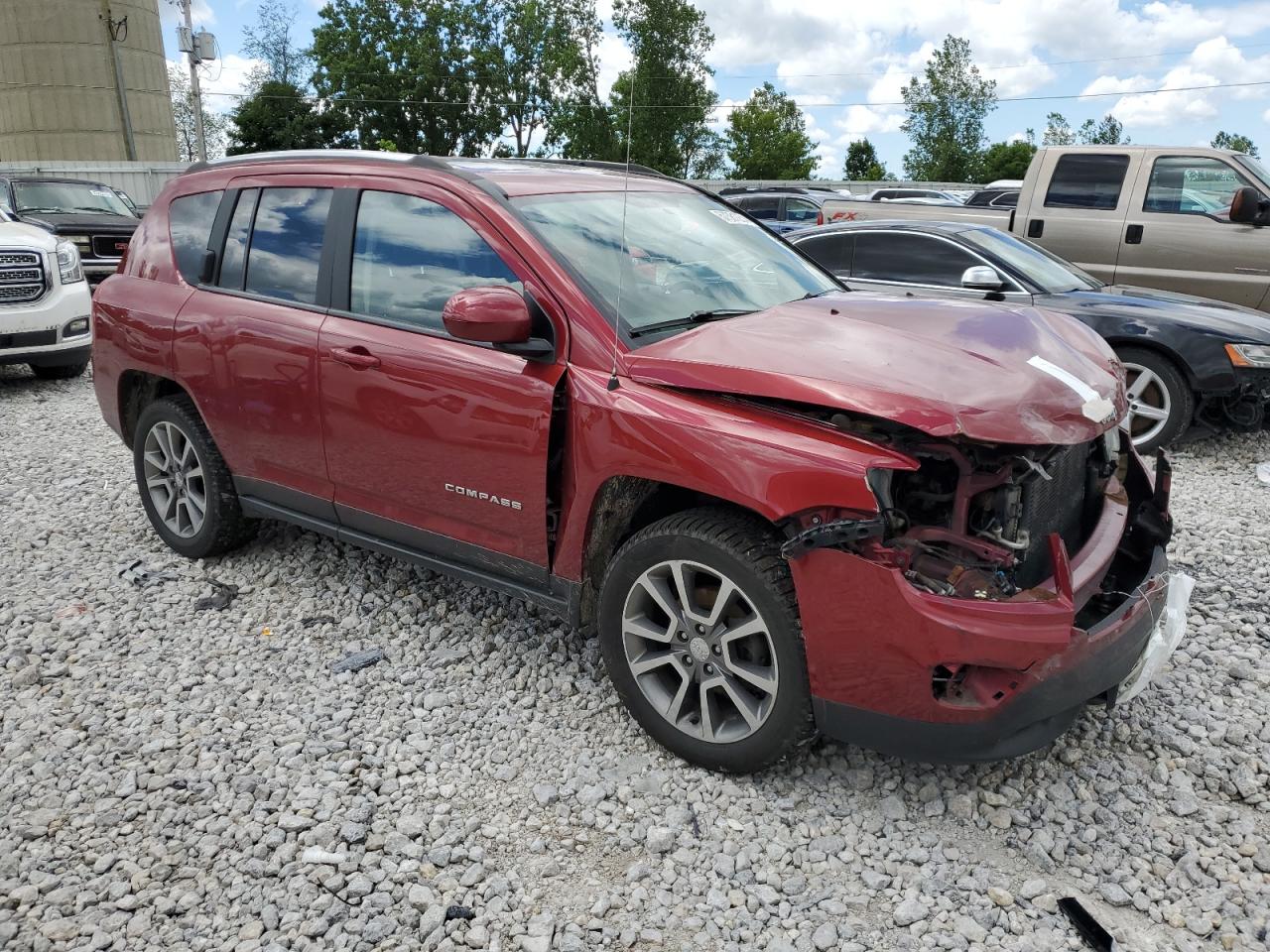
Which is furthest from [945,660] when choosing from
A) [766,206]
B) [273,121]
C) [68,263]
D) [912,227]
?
[273,121]

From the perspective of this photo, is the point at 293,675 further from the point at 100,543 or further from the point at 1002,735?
the point at 1002,735

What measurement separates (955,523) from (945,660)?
38 cm

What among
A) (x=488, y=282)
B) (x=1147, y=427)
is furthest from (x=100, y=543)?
(x=1147, y=427)

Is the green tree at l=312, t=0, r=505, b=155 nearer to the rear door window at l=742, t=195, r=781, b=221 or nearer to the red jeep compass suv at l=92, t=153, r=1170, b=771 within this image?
the rear door window at l=742, t=195, r=781, b=221

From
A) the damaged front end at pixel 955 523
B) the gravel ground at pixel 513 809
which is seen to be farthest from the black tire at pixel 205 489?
the damaged front end at pixel 955 523

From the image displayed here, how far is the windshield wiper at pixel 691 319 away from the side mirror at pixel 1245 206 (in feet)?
22.0

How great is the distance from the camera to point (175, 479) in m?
4.71

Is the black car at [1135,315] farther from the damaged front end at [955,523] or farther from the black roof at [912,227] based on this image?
the damaged front end at [955,523]

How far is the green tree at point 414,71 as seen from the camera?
5400 cm

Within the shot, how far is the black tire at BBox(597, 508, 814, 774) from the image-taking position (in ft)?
8.91

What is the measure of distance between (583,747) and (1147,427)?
4.96 meters

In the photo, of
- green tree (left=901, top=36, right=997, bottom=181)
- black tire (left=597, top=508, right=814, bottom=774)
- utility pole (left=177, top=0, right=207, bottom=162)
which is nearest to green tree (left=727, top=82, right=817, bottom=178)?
green tree (left=901, top=36, right=997, bottom=181)

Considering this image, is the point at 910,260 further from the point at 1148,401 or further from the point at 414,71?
the point at 414,71

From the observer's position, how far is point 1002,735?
2.59 metres
